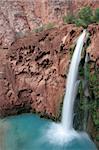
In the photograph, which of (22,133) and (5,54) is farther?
(5,54)

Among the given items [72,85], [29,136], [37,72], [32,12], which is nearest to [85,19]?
[37,72]

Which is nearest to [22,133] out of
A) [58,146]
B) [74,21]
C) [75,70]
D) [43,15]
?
[58,146]

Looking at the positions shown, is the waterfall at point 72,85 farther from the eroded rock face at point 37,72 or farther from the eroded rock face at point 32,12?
the eroded rock face at point 32,12

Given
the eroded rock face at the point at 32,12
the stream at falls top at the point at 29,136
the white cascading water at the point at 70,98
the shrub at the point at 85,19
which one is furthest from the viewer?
the eroded rock face at the point at 32,12

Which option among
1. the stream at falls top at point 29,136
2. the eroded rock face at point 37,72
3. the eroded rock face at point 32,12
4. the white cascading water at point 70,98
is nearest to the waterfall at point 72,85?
the white cascading water at point 70,98

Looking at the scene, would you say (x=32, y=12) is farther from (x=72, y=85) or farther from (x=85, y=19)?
(x=72, y=85)

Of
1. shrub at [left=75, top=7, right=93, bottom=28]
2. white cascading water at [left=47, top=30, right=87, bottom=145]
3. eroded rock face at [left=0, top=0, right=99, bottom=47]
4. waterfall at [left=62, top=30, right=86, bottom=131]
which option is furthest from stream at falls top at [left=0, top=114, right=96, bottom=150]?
eroded rock face at [left=0, top=0, right=99, bottom=47]

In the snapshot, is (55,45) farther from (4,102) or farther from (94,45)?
(4,102)

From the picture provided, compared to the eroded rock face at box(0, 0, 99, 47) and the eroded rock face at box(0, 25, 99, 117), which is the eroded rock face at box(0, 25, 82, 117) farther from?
the eroded rock face at box(0, 0, 99, 47)
